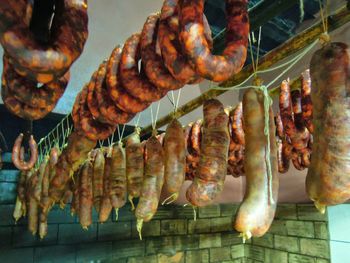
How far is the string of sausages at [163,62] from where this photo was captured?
1111mm

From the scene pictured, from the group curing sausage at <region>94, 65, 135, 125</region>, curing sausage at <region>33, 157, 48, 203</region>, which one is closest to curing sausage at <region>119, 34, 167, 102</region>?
curing sausage at <region>94, 65, 135, 125</region>

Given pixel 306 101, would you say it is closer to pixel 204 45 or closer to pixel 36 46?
pixel 204 45

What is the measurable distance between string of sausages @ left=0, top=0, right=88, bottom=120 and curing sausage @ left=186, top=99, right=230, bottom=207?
30.1 inches

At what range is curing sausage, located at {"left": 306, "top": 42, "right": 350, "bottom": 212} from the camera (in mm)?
1066

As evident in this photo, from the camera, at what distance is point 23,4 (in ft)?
3.04

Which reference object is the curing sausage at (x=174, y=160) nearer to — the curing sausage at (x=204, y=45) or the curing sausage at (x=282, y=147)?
the curing sausage at (x=204, y=45)

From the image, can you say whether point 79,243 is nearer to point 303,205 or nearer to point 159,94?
point 303,205

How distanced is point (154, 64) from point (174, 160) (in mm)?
736

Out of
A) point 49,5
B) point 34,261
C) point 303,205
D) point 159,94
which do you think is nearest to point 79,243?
point 34,261

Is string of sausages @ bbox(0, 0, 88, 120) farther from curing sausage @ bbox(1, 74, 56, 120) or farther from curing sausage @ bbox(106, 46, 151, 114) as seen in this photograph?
curing sausage @ bbox(106, 46, 151, 114)

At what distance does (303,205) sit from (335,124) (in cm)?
432

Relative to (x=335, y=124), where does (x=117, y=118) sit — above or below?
above

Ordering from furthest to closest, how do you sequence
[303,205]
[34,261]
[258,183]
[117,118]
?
[303,205] → [34,261] → [117,118] → [258,183]

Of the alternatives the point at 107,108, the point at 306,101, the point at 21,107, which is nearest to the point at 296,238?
the point at 306,101
